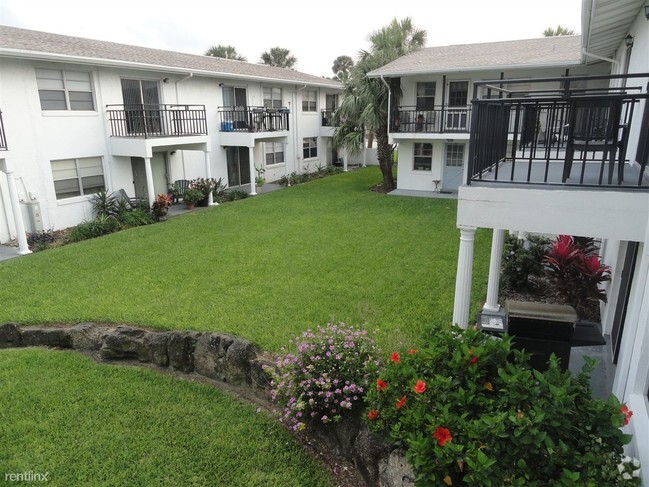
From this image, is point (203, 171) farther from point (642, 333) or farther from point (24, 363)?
point (642, 333)

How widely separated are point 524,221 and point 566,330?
182 cm

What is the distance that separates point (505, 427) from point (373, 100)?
17.0 meters

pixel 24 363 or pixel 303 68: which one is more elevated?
pixel 303 68

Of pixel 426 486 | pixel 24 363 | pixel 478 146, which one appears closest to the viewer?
pixel 426 486

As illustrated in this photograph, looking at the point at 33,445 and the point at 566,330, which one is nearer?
the point at 33,445

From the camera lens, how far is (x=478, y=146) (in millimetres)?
4273

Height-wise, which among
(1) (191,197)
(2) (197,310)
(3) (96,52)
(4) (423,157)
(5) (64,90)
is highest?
(3) (96,52)

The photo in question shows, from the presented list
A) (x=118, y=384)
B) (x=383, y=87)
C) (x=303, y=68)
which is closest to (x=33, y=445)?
(x=118, y=384)

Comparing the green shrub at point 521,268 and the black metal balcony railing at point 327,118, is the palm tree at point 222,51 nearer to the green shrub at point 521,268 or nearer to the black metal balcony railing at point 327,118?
the black metal balcony railing at point 327,118

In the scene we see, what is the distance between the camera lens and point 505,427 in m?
2.79

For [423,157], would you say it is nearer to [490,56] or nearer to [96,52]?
[490,56]

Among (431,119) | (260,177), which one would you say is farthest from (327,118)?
(431,119)

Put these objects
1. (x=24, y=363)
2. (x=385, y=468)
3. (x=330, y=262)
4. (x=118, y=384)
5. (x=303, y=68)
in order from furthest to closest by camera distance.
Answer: (x=303, y=68)
(x=330, y=262)
(x=24, y=363)
(x=118, y=384)
(x=385, y=468)

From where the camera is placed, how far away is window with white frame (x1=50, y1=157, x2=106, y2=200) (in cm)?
1311
